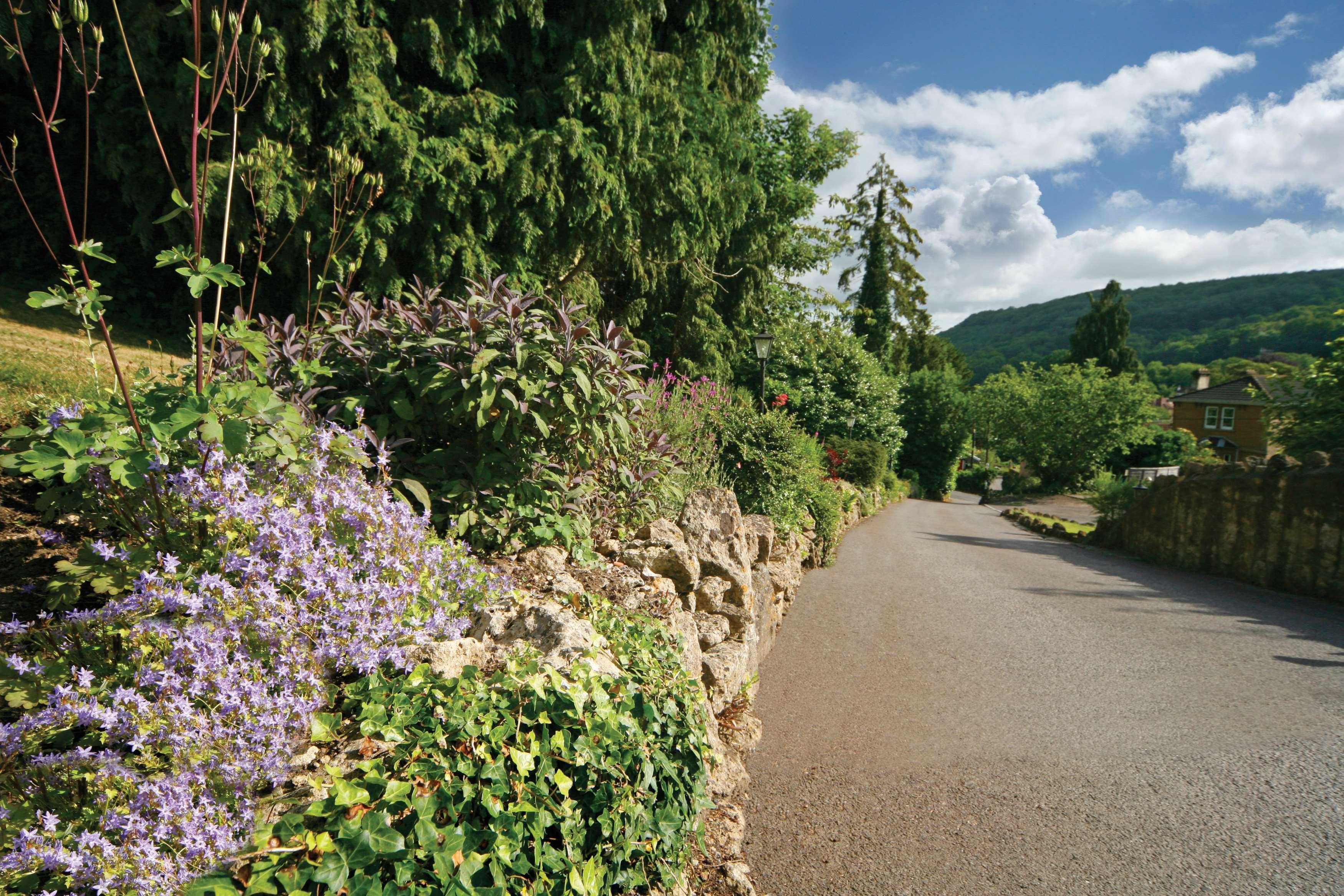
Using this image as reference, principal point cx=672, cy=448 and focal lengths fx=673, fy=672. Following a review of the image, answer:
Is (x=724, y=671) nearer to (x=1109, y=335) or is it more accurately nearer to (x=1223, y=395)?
(x=1109, y=335)

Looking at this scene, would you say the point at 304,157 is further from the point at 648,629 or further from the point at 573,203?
the point at 648,629

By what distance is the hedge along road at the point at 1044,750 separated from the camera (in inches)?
123

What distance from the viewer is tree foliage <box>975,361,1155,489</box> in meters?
35.2

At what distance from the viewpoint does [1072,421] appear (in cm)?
3597

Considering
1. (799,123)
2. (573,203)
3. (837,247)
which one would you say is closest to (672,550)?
(573,203)

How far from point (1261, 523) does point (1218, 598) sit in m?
1.95

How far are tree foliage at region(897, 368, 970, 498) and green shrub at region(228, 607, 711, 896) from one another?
38.0 meters

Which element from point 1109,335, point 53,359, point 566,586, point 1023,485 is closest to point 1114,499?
point 566,586

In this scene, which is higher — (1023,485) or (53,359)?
(53,359)

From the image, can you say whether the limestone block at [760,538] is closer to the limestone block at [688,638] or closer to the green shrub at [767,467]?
the green shrub at [767,467]

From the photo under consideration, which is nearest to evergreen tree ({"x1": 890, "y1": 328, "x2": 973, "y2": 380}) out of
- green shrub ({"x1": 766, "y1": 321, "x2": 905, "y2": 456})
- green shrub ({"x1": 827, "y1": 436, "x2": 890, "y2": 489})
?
green shrub ({"x1": 766, "y1": 321, "x2": 905, "y2": 456})

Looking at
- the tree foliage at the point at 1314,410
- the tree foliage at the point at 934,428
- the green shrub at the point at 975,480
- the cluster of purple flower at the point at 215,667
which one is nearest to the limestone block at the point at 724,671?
the cluster of purple flower at the point at 215,667

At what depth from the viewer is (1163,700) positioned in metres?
5.01

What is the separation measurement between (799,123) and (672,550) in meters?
20.4
